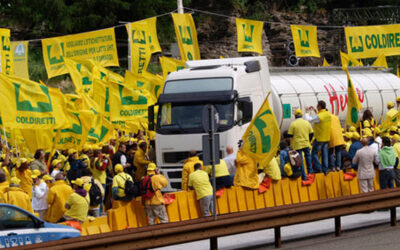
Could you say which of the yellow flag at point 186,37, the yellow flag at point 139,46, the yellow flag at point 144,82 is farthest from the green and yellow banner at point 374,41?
the yellow flag at point 144,82

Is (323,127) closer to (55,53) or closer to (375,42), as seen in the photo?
(55,53)

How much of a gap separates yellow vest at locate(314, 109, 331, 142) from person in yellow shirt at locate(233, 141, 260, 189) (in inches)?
112

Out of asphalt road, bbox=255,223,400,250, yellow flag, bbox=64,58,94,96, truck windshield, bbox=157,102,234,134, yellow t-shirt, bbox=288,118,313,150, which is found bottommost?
asphalt road, bbox=255,223,400,250

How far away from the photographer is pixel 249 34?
2984cm

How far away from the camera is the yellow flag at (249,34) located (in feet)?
96.6

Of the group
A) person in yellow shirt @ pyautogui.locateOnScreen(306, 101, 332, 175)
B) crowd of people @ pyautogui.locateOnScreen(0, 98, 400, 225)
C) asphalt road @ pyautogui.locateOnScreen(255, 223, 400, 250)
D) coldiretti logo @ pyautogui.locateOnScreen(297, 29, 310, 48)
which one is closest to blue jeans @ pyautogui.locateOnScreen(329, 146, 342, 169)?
crowd of people @ pyautogui.locateOnScreen(0, 98, 400, 225)

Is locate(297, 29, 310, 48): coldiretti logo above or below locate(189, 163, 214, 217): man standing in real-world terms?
above

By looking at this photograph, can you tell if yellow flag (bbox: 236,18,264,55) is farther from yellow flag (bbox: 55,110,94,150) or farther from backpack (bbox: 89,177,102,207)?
backpack (bbox: 89,177,102,207)

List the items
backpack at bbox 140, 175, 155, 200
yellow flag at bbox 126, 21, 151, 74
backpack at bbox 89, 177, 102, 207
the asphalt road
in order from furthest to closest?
yellow flag at bbox 126, 21, 151, 74
backpack at bbox 89, 177, 102, 207
backpack at bbox 140, 175, 155, 200
the asphalt road

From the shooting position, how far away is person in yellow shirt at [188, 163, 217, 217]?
1627 centimetres

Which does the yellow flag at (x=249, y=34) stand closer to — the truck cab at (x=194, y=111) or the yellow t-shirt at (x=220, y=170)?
the truck cab at (x=194, y=111)

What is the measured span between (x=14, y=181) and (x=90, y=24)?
37.3 m

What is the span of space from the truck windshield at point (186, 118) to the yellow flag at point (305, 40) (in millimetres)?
11317

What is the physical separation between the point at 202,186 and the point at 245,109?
4.31 m
